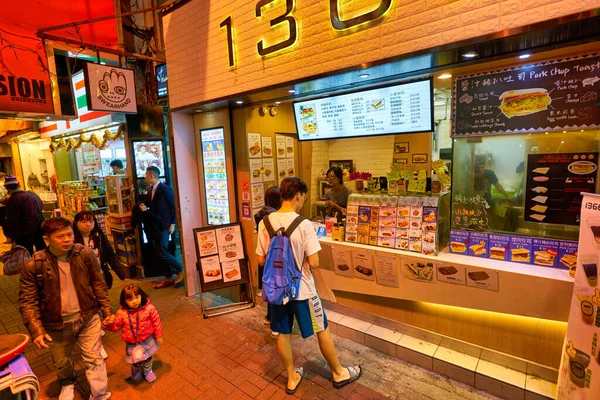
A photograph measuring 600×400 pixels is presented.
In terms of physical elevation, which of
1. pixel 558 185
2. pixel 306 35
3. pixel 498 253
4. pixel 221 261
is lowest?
pixel 221 261

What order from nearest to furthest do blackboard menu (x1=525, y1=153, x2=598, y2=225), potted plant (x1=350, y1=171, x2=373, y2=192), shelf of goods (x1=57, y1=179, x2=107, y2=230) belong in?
blackboard menu (x1=525, y1=153, x2=598, y2=225), potted plant (x1=350, y1=171, x2=373, y2=192), shelf of goods (x1=57, y1=179, x2=107, y2=230)

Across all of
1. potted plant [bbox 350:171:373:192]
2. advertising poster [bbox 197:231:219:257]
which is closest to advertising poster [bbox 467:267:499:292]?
potted plant [bbox 350:171:373:192]

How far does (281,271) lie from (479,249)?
2.12 m

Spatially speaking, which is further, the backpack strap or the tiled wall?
the backpack strap

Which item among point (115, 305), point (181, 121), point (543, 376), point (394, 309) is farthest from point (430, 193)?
point (115, 305)

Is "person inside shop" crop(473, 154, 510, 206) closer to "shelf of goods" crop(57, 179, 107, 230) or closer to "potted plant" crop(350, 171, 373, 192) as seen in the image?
"potted plant" crop(350, 171, 373, 192)

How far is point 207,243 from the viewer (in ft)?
15.8

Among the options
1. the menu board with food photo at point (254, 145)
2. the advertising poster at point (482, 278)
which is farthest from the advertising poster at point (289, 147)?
the advertising poster at point (482, 278)

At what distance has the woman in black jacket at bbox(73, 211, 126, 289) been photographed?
12.8 feet

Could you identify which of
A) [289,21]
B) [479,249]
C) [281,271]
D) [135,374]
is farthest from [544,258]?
[135,374]

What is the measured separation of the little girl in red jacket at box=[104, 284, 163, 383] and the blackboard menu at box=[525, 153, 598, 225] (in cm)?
399

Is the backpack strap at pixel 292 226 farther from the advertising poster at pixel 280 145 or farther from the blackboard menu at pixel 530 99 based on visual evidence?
the advertising poster at pixel 280 145

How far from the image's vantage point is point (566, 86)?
8.64 feet

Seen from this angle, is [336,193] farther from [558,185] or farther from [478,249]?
[558,185]
